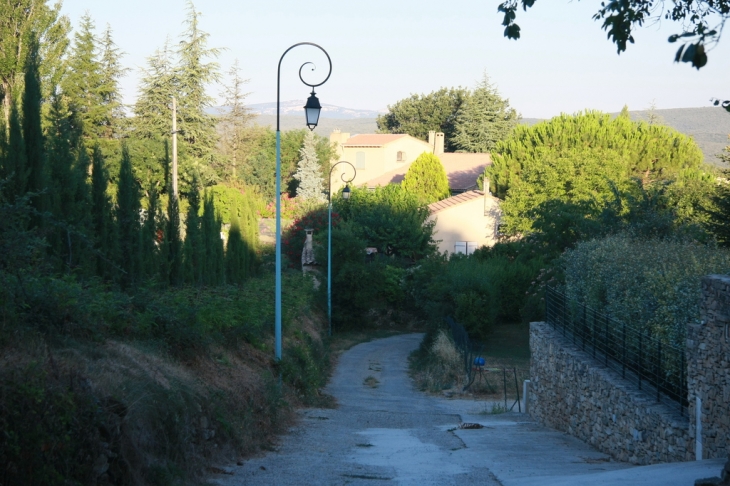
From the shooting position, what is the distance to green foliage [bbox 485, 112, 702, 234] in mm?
48125

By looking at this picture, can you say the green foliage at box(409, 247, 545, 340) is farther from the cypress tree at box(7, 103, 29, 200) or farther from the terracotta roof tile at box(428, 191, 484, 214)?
the cypress tree at box(7, 103, 29, 200)

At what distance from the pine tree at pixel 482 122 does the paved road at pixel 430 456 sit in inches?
A: 2675

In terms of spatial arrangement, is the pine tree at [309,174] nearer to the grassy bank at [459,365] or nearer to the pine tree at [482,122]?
the pine tree at [482,122]

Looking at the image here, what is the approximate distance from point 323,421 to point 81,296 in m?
7.21

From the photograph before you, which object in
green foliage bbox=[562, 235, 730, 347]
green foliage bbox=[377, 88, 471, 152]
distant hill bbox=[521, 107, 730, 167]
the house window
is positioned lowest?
green foliage bbox=[562, 235, 730, 347]

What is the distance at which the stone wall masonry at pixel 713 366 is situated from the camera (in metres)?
9.12

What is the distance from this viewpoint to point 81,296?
368 inches

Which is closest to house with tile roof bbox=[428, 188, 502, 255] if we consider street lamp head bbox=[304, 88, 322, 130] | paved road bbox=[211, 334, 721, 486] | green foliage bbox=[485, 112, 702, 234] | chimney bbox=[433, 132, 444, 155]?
green foliage bbox=[485, 112, 702, 234]

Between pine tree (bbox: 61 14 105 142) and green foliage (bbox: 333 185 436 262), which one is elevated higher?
pine tree (bbox: 61 14 105 142)

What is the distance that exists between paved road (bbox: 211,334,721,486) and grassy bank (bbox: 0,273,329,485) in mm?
672

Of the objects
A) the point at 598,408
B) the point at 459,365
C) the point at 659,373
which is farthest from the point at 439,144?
the point at 659,373

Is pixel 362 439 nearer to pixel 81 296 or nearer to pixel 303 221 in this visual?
pixel 81 296

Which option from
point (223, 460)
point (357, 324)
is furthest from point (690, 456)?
point (357, 324)

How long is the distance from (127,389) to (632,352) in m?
9.12
